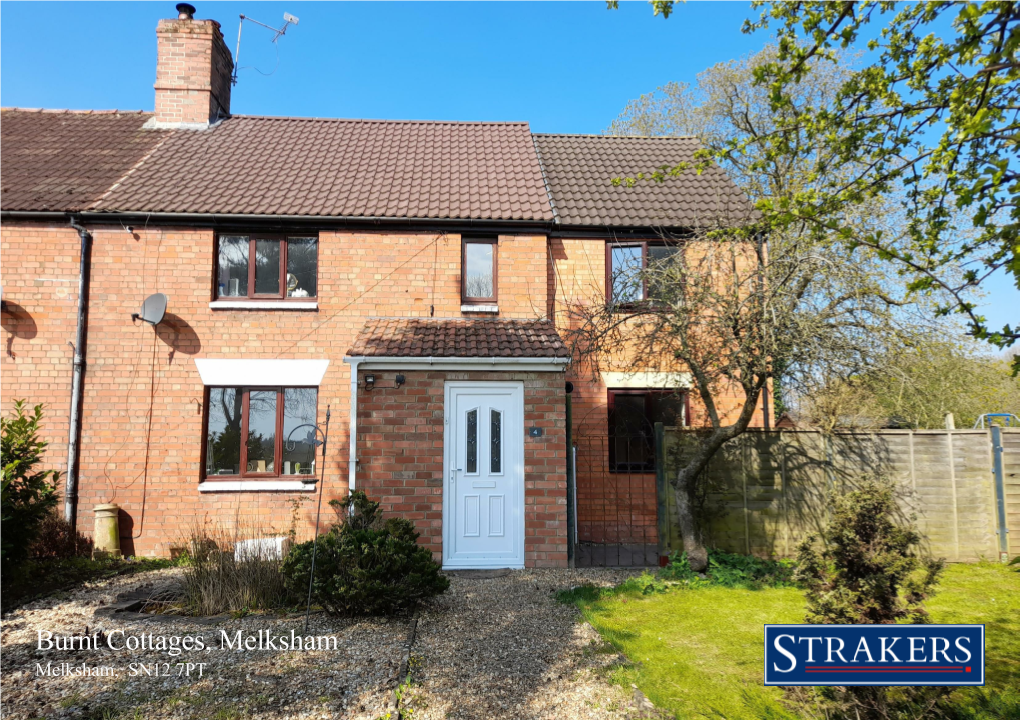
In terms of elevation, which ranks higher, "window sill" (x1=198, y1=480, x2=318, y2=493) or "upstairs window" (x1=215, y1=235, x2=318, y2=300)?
"upstairs window" (x1=215, y1=235, x2=318, y2=300)

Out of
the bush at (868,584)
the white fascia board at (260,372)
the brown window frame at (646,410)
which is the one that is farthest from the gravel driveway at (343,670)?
the brown window frame at (646,410)

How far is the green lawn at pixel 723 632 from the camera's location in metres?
4.61

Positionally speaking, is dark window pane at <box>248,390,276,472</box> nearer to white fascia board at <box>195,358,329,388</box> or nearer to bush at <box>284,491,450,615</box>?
white fascia board at <box>195,358,329,388</box>

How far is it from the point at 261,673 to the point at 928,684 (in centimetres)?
491

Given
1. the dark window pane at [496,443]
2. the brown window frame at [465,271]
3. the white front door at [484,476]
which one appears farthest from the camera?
the brown window frame at [465,271]

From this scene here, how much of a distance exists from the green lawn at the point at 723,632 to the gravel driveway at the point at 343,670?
1.22 feet

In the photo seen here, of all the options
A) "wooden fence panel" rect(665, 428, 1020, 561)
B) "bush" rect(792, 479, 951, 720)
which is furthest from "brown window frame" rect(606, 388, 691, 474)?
"bush" rect(792, 479, 951, 720)

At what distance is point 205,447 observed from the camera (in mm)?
10289

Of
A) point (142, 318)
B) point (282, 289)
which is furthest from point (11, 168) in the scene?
point (282, 289)

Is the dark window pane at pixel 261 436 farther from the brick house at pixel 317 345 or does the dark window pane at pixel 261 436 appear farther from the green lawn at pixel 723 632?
the green lawn at pixel 723 632

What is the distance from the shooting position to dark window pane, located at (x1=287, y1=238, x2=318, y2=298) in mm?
10898

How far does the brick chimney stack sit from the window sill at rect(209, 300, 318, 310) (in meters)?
5.43

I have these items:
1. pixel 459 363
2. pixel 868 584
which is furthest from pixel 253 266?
pixel 868 584

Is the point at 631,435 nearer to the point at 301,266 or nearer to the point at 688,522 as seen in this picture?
the point at 688,522
